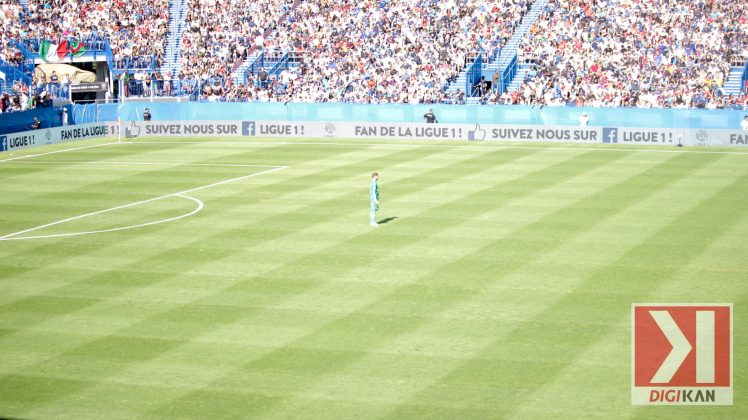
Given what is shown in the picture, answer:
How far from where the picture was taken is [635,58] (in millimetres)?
58562

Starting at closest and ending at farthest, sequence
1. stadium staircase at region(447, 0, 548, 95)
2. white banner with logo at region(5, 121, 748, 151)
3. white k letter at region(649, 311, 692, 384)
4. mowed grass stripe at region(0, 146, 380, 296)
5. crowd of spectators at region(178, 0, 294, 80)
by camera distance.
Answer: white k letter at region(649, 311, 692, 384) < mowed grass stripe at region(0, 146, 380, 296) < white banner with logo at region(5, 121, 748, 151) < stadium staircase at region(447, 0, 548, 95) < crowd of spectators at region(178, 0, 294, 80)

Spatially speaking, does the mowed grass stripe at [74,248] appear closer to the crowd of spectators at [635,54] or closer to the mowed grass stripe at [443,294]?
the mowed grass stripe at [443,294]

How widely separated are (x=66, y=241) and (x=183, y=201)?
6997 mm

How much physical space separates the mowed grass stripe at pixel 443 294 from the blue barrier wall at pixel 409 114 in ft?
68.9

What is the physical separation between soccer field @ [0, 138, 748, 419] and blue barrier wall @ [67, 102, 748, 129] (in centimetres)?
1031

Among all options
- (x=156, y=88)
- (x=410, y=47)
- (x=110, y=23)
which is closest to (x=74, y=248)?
(x=410, y=47)

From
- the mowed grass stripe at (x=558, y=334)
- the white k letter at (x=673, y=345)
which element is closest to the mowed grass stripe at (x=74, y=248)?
the mowed grass stripe at (x=558, y=334)

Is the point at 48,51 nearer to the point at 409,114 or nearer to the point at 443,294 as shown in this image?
the point at 409,114

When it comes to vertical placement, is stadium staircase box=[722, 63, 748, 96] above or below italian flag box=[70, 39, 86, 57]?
below

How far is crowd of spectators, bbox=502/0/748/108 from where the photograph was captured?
56.3m

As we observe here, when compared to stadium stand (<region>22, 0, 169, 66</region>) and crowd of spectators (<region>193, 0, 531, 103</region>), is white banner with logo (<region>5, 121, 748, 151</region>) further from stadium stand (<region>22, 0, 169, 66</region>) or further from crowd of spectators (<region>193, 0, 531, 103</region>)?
stadium stand (<region>22, 0, 169, 66</region>)

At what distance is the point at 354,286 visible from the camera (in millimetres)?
23922

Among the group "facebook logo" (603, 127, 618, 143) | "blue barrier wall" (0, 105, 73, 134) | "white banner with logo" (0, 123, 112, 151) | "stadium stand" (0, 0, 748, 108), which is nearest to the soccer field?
"facebook logo" (603, 127, 618, 143)

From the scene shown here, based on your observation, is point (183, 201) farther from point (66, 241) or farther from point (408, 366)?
point (408, 366)
